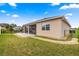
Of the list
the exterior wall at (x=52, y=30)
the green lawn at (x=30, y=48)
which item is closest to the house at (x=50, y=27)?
the exterior wall at (x=52, y=30)

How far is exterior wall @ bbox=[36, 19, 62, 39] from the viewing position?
3.54m

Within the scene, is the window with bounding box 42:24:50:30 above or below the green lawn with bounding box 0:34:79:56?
above

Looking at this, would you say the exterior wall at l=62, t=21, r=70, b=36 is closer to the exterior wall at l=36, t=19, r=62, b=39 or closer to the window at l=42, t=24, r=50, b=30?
the exterior wall at l=36, t=19, r=62, b=39

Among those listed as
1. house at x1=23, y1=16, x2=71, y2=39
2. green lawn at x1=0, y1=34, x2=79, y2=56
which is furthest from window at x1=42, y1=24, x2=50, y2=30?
green lawn at x1=0, y1=34, x2=79, y2=56

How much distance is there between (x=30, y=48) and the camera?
355 cm

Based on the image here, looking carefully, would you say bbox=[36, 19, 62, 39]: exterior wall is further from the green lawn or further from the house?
the green lawn

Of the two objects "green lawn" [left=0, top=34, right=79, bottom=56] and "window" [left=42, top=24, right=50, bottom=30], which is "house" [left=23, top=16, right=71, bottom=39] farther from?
"green lawn" [left=0, top=34, right=79, bottom=56]

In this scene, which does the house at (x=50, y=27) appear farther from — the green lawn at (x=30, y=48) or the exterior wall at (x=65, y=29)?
the green lawn at (x=30, y=48)

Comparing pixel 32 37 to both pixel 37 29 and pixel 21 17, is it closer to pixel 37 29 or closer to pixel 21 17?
pixel 37 29

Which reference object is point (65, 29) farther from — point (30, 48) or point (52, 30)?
point (30, 48)

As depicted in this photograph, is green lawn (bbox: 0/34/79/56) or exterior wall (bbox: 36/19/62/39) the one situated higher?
exterior wall (bbox: 36/19/62/39)

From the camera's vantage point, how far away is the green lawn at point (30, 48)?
3.53 m

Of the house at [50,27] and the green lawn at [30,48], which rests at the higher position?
the house at [50,27]

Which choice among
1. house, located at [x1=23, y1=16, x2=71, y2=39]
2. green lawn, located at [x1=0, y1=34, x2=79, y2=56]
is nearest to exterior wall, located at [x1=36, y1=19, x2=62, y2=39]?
house, located at [x1=23, y1=16, x2=71, y2=39]
